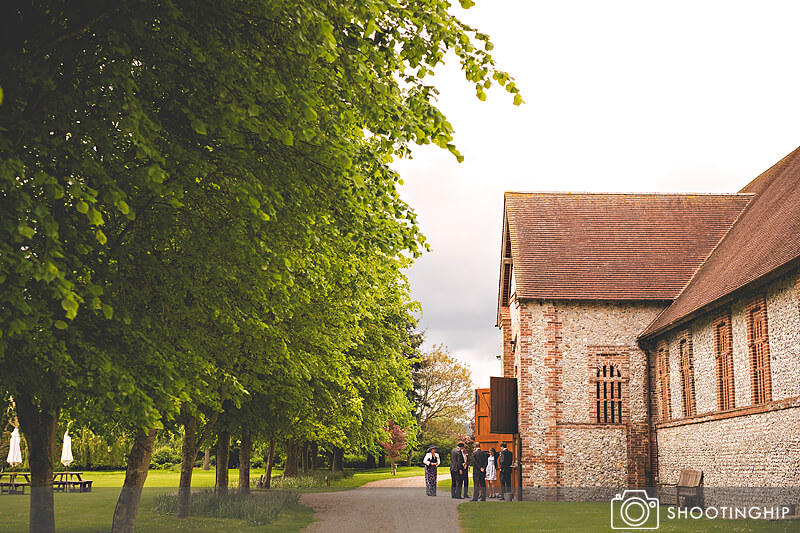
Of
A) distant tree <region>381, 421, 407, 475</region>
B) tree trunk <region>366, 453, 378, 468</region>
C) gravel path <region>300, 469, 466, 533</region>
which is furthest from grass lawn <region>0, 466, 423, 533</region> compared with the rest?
tree trunk <region>366, 453, 378, 468</region>

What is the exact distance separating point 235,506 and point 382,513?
400 centimetres

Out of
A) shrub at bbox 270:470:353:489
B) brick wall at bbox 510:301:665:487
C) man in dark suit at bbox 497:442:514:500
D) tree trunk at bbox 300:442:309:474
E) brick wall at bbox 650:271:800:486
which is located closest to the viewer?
brick wall at bbox 650:271:800:486

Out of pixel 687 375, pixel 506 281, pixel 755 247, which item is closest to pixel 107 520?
pixel 687 375

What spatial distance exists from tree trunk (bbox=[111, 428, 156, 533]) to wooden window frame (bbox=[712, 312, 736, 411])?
49.9 feet

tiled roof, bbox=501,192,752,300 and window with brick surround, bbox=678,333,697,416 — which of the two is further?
tiled roof, bbox=501,192,752,300

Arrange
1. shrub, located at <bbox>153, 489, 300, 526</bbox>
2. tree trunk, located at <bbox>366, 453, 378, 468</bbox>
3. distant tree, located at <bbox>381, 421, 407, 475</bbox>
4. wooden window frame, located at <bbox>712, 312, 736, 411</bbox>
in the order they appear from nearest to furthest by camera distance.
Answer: shrub, located at <bbox>153, 489, 300, 526</bbox> < wooden window frame, located at <bbox>712, 312, 736, 411</bbox> < distant tree, located at <bbox>381, 421, 407, 475</bbox> < tree trunk, located at <bbox>366, 453, 378, 468</bbox>

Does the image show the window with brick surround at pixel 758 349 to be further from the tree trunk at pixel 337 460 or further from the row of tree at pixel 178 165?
the tree trunk at pixel 337 460

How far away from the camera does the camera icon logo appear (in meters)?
18.1

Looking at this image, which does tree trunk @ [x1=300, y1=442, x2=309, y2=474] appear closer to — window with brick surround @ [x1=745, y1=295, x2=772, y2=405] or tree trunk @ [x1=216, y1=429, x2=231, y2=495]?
tree trunk @ [x1=216, y1=429, x2=231, y2=495]

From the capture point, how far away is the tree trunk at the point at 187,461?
18.8 metres

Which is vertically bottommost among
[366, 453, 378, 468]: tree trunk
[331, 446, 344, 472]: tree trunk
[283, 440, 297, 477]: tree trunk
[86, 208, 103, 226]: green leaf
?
[366, 453, 378, 468]: tree trunk

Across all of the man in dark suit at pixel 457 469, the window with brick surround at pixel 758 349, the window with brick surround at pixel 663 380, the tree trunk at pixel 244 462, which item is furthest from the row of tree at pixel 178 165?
the window with brick surround at pixel 663 380

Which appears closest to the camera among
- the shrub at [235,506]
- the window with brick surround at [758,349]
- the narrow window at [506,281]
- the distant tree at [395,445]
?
the window with brick surround at [758,349]

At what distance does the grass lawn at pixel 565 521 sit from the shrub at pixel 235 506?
4978mm
